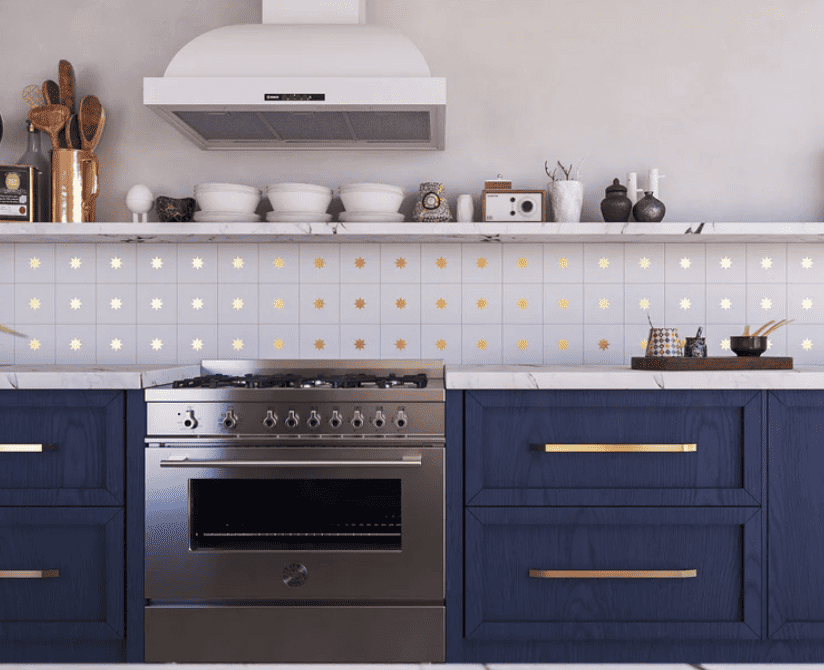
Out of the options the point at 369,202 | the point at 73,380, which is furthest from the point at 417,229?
the point at 73,380

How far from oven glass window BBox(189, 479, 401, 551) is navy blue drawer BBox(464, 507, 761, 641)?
0.87ft

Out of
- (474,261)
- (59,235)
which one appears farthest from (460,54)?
(59,235)

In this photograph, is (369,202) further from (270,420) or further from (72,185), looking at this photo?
(72,185)

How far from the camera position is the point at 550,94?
242cm

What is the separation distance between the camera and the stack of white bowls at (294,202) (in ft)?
7.14

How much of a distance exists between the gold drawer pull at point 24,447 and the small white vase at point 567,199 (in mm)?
1829

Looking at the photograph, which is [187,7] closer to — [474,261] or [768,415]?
[474,261]

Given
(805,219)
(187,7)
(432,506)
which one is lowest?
(432,506)

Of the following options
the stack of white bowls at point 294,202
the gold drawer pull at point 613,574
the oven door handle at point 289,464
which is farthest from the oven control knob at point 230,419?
the gold drawer pull at point 613,574

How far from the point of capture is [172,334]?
7.91 feet

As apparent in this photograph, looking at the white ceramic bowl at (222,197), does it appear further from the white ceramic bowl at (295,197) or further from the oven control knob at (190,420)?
the oven control knob at (190,420)

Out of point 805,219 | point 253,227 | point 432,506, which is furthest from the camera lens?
point 805,219

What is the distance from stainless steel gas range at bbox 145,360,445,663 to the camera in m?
1.79

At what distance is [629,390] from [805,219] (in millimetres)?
1241
